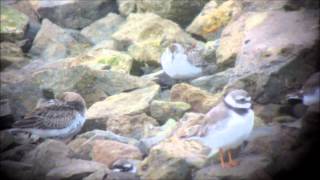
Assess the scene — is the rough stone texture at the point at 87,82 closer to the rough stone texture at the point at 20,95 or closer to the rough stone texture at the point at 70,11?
the rough stone texture at the point at 20,95

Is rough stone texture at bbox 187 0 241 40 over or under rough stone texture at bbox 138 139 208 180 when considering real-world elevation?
over

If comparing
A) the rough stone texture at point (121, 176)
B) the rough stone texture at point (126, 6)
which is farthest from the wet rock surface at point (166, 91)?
the rough stone texture at point (126, 6)

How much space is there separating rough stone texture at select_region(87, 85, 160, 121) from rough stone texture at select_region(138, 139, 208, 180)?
13.7 inches

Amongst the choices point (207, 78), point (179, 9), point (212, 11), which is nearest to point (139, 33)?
point (179, 9)

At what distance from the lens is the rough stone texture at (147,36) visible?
11.6 ft

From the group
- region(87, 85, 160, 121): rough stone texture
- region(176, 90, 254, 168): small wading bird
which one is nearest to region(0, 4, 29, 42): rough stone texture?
region(87, 85, 160, 121): rough stone texture

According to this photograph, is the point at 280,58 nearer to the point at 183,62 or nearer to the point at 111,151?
the point at 183,62

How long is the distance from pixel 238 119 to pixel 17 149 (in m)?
1.05

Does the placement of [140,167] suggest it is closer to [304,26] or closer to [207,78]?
[207,78]

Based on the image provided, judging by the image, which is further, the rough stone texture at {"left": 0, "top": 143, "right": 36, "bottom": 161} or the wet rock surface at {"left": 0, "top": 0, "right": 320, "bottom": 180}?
the rough stone texture at {"left": 0, "top": 143, "right": 36, "bottom": 161}

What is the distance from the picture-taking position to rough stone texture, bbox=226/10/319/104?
267cm

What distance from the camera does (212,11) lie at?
3.57 metres

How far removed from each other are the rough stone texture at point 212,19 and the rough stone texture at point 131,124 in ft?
2.48

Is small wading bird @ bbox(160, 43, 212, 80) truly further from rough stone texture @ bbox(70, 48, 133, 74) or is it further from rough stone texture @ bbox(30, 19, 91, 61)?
rough stone texture @ bbox(30, 19, 91, 61)
